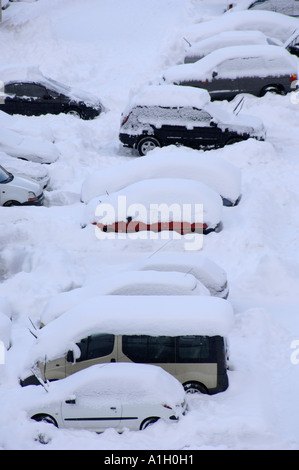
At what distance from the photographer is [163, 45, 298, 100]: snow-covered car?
20.2m

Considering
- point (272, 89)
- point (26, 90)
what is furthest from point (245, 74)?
point (26, 90)

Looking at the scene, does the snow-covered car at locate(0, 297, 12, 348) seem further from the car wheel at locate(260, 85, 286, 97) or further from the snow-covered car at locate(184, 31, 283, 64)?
the snow-covered car at locate(184, 31, 283, 64)

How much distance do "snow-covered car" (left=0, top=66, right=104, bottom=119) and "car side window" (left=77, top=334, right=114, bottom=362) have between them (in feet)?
42.7

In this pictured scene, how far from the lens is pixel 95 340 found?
28.5ft

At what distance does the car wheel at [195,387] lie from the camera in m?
8.66

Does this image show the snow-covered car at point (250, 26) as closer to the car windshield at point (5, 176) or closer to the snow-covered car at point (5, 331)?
the car windshield at point (5, 176)

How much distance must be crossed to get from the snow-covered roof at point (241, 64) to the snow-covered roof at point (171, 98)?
2.83m

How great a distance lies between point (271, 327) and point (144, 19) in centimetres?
2229

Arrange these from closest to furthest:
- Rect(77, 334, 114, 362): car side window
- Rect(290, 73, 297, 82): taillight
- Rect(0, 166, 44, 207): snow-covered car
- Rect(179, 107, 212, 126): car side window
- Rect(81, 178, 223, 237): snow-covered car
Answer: Rect(77, 334, 114, 362): car side window < Rect(81, 178, 223, 237): snow-covered car < Rect(0, 166, 44, 207): snow-covered car < Rect(179, 107, 212, 126): car side window < Rect(290, 73, 297, 82): taillight

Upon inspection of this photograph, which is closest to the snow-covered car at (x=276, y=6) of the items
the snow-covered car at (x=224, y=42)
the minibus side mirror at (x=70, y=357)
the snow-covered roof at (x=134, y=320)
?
the snow-covered car at (x=224, y=42)

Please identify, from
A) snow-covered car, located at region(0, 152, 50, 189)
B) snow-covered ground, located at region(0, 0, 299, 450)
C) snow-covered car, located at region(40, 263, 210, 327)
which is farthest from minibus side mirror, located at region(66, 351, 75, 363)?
snow-covered car, located at region(0, 152, 50, 189)

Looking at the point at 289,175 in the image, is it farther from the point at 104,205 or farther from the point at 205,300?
the point at 205,300

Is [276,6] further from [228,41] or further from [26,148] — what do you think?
[26,148]
